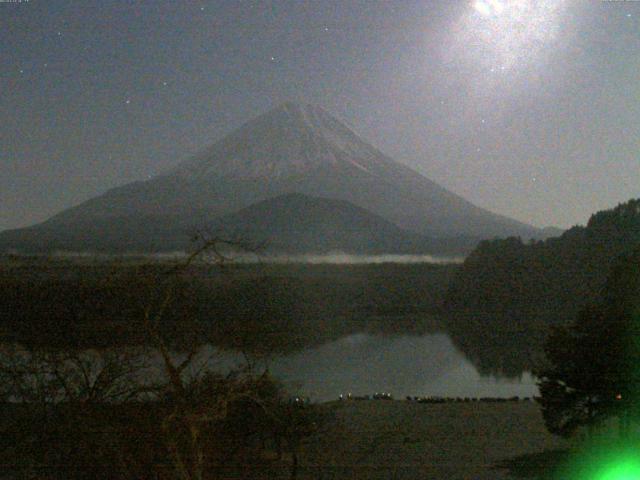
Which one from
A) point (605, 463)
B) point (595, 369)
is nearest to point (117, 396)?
point (605, 463)

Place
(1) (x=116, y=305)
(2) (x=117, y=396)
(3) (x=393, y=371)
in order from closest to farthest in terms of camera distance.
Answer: (2) (x=117, y=396) < (1) (x=116, y=305) < (3) (x=393, y=371)

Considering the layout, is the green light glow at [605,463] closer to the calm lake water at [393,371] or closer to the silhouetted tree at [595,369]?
the silhouetted tree at [595,369]

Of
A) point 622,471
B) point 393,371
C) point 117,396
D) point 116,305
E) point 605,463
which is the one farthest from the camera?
point 393,371

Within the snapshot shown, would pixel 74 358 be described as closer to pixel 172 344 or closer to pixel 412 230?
pixel 172 344

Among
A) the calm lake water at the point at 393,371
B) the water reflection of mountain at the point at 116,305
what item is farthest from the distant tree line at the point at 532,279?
the water reflection of mountain at the point at 116,305

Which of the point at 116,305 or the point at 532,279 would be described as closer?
the point at 116,305

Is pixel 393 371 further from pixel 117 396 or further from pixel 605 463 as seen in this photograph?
pixel 117 396

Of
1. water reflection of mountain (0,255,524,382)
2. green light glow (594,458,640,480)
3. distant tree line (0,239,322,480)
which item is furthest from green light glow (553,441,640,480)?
distant tree line (0,239,322,480)

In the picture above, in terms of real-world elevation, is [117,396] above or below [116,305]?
below

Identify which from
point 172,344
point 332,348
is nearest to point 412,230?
point 332,348
